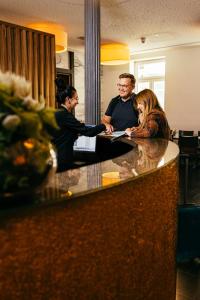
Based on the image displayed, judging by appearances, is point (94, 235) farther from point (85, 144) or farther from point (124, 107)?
point (124, 107)

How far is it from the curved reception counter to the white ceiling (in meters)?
4.21

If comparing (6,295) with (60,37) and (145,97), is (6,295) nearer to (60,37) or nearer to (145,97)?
(145,97)

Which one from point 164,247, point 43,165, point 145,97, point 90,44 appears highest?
point 90,44

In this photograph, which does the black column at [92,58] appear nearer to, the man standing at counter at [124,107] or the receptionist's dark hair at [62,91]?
the man standing at counter at [124,107]

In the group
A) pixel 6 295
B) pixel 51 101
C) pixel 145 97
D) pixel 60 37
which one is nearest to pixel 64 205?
pixel 6 295

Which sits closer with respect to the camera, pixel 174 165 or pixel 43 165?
pixel 43 165

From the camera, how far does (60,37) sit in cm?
688

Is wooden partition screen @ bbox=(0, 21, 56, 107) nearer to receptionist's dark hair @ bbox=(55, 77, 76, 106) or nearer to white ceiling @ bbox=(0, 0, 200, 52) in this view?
white ceiling @ bbox=(0, 0, 200, 52)

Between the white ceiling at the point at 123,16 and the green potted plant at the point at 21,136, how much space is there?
466 centimetres

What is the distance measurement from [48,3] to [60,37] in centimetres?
166

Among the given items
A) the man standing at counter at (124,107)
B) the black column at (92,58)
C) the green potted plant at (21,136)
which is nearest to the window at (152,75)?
the black column at (92,58)

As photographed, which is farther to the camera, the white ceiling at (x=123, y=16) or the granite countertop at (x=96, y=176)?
the white ceiling at (x=123, y=16)

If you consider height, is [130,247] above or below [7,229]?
below

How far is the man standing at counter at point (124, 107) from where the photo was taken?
356 cm
